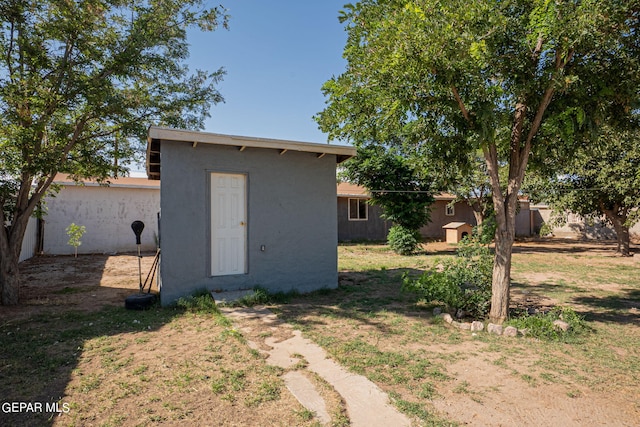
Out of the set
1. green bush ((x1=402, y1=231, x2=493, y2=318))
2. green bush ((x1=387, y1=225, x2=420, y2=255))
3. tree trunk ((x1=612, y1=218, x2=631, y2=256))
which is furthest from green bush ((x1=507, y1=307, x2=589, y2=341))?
tree trunk ((x1=612, y1=218, x2=631, y2=256))

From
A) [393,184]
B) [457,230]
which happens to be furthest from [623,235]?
[393,184]

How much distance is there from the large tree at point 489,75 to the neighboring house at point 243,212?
1735mm

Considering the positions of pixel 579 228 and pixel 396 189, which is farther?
pixel 579 228

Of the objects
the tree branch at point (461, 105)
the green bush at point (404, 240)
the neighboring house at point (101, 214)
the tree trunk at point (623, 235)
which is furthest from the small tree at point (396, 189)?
the tree branch at point (461, 105)

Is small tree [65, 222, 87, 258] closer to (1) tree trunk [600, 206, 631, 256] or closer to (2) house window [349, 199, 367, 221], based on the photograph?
(2) house window [349, 199, 367, 221]

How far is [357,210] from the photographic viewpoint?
1803 cm

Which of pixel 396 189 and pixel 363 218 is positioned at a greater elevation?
pixel 396 189

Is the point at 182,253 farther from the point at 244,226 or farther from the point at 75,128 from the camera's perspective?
the point at 75,128

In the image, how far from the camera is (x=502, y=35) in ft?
14.5

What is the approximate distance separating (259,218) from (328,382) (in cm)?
375

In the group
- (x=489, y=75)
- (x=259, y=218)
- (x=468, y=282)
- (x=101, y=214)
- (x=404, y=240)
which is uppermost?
(x=489, y=75)

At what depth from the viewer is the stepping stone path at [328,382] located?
2.52m

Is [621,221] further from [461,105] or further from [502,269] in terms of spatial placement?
[461,105]

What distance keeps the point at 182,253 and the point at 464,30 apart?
508 cm
